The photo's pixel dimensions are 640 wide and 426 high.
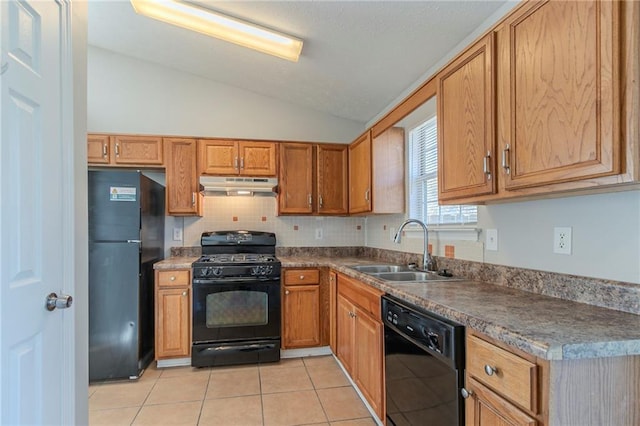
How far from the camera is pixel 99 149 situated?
3088 millimetres

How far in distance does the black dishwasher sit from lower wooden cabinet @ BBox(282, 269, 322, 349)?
1.36m

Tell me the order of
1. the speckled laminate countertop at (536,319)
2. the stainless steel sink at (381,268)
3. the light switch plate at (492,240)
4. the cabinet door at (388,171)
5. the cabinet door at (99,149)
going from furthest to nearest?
the cabinet door at (99,149), the cabinet door at (388,171), the stainless steel sink at (381,268), the light switch plate at (492,240), the speckled laminate countertop at (536,319)

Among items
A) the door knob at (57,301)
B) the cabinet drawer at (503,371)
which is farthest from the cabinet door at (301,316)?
the cabinet drawer at (503,371)

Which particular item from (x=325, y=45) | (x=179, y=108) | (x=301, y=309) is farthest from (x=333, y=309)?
(x=179, y=108)

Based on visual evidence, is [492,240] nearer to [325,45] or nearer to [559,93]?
[559,93]

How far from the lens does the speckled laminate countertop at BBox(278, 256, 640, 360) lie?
85 cm

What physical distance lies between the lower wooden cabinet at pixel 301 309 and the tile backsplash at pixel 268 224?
687 millimetres

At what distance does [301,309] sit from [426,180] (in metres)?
1.65

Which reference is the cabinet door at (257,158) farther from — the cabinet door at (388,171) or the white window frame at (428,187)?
the white window frame at (428,187)

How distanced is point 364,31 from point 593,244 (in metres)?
1.77

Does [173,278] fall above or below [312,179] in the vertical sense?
below

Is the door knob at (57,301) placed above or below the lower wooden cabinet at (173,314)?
above

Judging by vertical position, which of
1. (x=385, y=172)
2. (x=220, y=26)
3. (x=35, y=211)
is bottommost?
(x=35, y=211)

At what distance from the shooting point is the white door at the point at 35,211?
1013 millimetres
